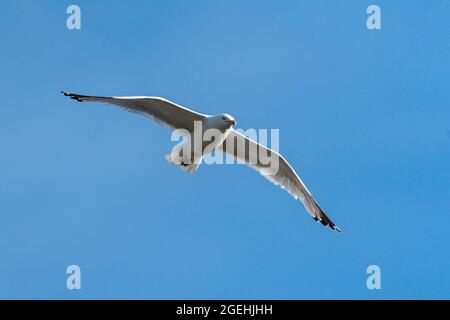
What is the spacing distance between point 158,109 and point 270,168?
6.84ft

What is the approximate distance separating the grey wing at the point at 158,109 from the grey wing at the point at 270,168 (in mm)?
813

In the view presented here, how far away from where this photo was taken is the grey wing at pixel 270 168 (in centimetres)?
1388

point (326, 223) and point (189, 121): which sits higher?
point (189, 121)

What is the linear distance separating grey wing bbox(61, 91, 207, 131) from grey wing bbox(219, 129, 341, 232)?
2.67 ft

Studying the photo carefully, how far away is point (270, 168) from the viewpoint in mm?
14234

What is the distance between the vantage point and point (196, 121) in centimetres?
1312

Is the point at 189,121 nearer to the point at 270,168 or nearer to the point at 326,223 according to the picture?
the point at 270,168

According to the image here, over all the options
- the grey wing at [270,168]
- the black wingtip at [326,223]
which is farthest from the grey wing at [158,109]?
the black wingtip at [326,223]

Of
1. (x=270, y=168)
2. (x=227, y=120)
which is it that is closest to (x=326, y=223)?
(x=270, y=168)

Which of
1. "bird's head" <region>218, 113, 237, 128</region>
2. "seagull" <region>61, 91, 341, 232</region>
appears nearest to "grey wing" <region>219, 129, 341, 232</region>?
"seagull" <region>61, 91, 341, 232</region>

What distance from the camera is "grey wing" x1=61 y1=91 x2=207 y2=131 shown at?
13.0 meters
